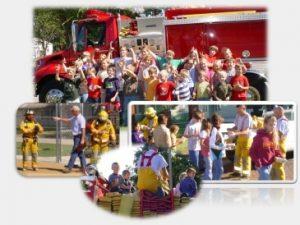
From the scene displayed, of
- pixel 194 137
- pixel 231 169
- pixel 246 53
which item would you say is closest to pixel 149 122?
pixel 194 137

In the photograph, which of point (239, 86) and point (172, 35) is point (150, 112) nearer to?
point (239, 86)

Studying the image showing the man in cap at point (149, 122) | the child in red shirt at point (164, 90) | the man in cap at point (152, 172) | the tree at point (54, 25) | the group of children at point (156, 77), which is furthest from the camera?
the tree at point (54, 25)

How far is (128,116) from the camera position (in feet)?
21.6

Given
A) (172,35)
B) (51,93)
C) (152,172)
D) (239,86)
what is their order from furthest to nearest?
(172,35)
(51,93)
(239,86)
(152,172)

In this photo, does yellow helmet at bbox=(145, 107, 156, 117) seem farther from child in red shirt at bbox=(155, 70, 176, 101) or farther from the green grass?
the green grass

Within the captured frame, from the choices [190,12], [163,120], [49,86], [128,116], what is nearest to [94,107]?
[128,116]

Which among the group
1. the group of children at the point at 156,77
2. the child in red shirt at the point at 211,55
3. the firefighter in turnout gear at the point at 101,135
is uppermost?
the child in red shirt at the point at 211,55

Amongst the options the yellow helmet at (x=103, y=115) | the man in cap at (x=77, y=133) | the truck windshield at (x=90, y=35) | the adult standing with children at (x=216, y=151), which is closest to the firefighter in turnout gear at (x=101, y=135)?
the yellow helmet at (x=103, y=115)

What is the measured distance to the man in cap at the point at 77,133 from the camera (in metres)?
6.62

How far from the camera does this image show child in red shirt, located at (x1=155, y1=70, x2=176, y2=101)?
700cm

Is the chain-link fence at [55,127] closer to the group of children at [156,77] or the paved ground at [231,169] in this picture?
the group of children at [156,77]

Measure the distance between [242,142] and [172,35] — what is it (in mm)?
2401

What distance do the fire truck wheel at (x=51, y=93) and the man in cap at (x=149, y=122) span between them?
190cm

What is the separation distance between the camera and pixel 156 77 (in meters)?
7.27
